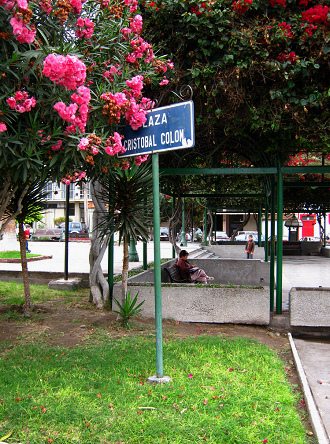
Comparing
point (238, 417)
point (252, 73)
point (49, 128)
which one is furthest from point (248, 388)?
point (252, 73)

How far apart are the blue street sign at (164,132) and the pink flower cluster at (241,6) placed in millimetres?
2987

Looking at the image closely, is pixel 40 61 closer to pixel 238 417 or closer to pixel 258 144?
pixel 238 417

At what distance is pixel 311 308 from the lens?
7.51 m

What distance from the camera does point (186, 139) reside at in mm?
4488

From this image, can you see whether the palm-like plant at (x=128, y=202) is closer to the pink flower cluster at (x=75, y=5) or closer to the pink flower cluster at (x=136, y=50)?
the pink flower cluster at (x=136, y=50)

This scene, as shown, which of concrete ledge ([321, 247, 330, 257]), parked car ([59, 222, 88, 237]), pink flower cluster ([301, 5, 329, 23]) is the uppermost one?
pink flower cluster ([301, 5, 329, 23])

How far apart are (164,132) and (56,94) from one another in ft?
3.36

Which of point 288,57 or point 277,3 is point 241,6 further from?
point 288,57

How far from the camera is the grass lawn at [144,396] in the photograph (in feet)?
12.2

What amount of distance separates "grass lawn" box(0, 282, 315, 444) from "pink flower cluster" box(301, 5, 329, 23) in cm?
442

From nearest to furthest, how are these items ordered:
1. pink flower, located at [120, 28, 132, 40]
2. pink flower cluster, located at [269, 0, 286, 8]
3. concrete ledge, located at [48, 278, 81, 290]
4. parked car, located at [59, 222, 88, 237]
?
1. pink flower, located at [120, 28, 132, 40]
2. pink flower cluster, located at [269, 0, 286, 8]
3. concrete ledge, located at [48, 278, 81, 290]
4. parked car, located at [59, 222, 88, 237]

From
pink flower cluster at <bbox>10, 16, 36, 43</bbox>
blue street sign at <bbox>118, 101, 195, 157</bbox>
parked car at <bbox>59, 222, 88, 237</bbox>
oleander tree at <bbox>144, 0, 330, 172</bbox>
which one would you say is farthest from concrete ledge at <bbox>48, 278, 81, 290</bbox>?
parked car at <bbox>59, 222, 88, 237</bbox>

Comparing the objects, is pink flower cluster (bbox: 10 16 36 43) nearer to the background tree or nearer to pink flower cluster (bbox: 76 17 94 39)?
pink flower cluster (bbox: 76 17 94 39)

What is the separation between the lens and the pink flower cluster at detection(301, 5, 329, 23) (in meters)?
6.88
